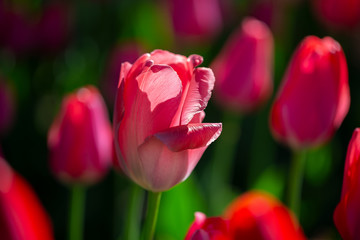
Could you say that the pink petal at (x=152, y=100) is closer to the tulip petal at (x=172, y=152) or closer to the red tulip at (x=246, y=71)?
the tulip petal at (x=172, y=152)

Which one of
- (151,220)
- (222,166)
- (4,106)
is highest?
(151,220)

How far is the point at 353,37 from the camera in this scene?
1262mm

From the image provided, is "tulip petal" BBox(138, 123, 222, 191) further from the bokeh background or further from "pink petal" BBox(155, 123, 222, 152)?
the bokeh background

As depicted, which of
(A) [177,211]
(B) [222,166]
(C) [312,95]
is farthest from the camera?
(B) [222,166]

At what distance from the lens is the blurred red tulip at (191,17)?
96cm

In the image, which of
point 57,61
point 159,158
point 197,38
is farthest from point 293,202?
point 57,61

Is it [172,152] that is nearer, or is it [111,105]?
[172,152]

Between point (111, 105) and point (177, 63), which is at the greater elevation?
point (177, 63)

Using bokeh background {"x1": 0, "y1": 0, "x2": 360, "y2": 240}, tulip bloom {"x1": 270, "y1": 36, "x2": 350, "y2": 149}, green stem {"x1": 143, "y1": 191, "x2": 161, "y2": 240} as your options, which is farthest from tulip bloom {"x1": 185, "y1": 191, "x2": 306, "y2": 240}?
bokeh background {"x1": 0, "y1": 0, "x2": 360, "y2": 240}

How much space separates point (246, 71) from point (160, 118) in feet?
1.26

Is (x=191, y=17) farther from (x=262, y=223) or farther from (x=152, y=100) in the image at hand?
(x=262, y=223)

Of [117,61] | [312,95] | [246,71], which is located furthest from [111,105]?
[312,95]

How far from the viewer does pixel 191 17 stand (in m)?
0.96

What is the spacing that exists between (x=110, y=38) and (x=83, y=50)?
70 millimetres
